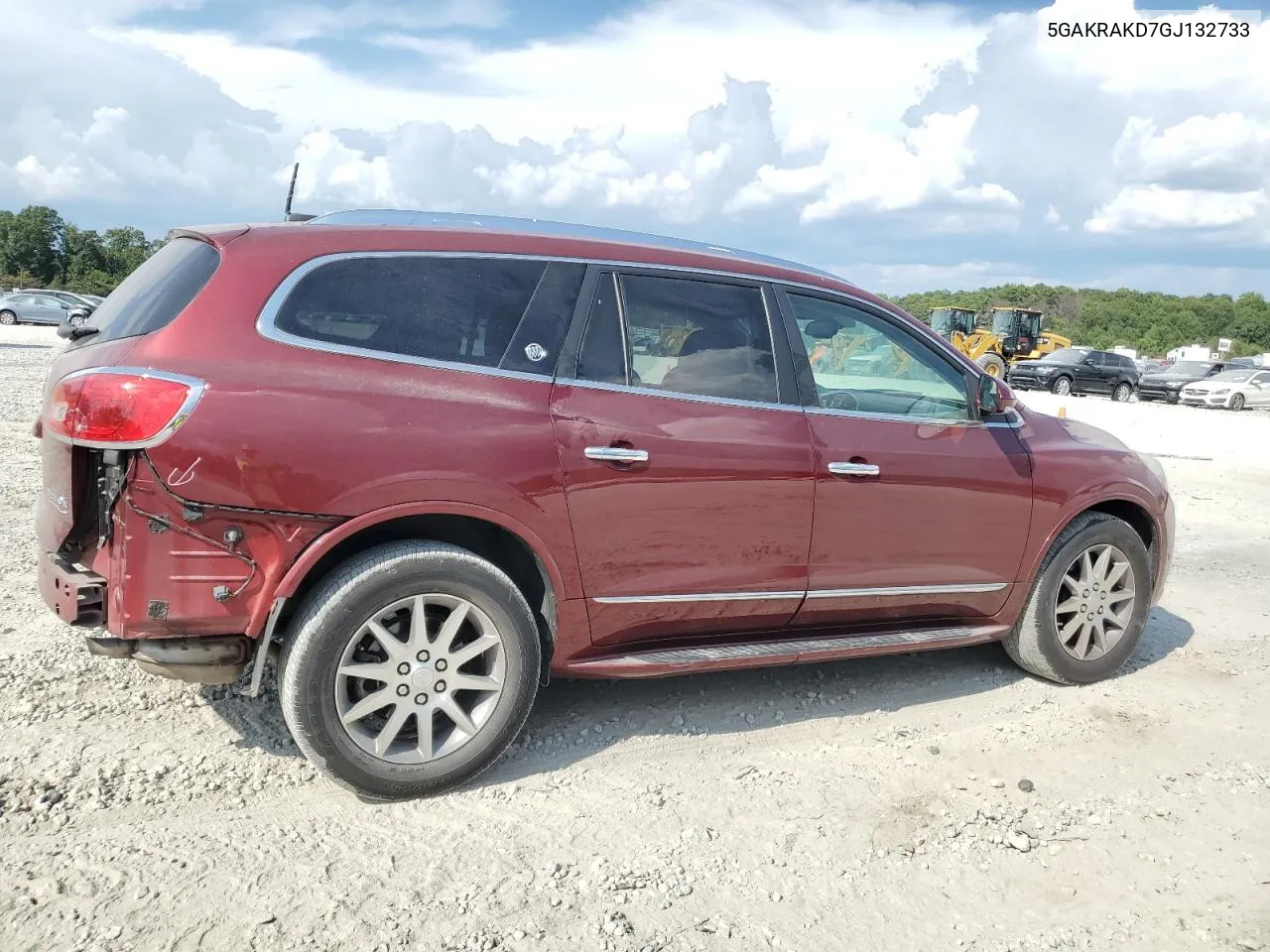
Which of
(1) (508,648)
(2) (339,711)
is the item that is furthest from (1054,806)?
(2) (339,711)

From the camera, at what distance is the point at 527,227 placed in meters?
3.90

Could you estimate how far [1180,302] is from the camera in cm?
11719

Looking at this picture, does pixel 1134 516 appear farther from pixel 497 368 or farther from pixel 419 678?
pixel 419 678

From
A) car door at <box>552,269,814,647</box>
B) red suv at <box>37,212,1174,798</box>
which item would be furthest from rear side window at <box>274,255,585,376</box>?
car door at <box>552,269,814,647</box>

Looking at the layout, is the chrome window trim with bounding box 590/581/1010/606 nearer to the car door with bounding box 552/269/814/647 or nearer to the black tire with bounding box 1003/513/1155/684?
the car door with bounding box 552/269/814/647

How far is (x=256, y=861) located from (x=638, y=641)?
4.95ft

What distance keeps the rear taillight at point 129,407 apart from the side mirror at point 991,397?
3.16 m

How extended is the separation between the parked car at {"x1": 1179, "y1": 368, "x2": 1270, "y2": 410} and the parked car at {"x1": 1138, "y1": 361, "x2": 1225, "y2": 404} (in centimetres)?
97

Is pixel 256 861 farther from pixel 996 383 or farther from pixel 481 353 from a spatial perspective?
pixel 996 383

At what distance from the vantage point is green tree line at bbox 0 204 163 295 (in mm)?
69750

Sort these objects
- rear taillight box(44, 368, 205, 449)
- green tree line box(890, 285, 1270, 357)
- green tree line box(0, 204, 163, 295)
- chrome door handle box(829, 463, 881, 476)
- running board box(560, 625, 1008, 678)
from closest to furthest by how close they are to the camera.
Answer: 1. rear taillight box(44, 368, 205, 449)
2. running board box(560, 625, 1008, 678)
3. chrome door handle box(829, 463, 881, 476)
4. green tree line box(0, 204, 163, 295)
5. green tree line box(890, 285, 1270, 357)

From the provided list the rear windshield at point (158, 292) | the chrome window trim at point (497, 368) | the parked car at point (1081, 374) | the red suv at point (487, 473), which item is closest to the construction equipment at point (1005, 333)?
the parked car at point (1081, 374)

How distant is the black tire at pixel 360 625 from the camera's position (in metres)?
3.15

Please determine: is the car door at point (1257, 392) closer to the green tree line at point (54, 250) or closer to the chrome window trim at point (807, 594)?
the chrome window trim at point (807, 594)
